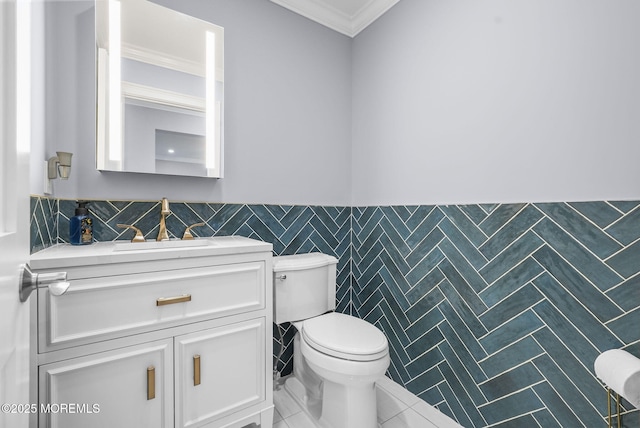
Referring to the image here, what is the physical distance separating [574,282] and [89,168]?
2.19 metres

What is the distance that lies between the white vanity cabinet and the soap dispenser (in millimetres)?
70

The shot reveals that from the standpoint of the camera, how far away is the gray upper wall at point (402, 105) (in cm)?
111

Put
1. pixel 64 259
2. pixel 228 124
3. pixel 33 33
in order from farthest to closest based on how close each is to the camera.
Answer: pixel 228 124, pixel 33 33, pixel 64 259

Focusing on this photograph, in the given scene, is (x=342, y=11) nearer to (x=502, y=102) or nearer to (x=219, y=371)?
(x=502, y=102)

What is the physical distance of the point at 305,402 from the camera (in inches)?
65.8

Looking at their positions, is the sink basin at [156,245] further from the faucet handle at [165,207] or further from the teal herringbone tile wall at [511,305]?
the teal herringbone tile wall at [511,305]

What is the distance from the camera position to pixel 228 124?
70.1 inches

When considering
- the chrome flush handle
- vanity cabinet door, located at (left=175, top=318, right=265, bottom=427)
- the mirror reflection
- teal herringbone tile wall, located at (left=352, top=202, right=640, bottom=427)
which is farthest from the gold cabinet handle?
teal herringbone tile wall, located at (left=352, top=202, right=640, bottom=427)

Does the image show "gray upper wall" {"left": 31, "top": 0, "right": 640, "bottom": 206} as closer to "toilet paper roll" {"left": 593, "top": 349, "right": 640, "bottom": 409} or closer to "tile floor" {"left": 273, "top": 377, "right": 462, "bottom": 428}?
"toilet paper roll" {"left": 593, "top": 349, "right": 640, "bottom": 409}

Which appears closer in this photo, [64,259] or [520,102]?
[64,259]

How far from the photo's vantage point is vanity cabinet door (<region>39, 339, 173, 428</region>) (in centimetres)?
99

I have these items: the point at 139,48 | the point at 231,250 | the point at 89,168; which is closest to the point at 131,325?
the point at 231,250

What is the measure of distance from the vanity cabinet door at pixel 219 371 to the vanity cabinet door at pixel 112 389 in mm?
53

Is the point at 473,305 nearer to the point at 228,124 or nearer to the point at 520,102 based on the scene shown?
the point at 520,102
